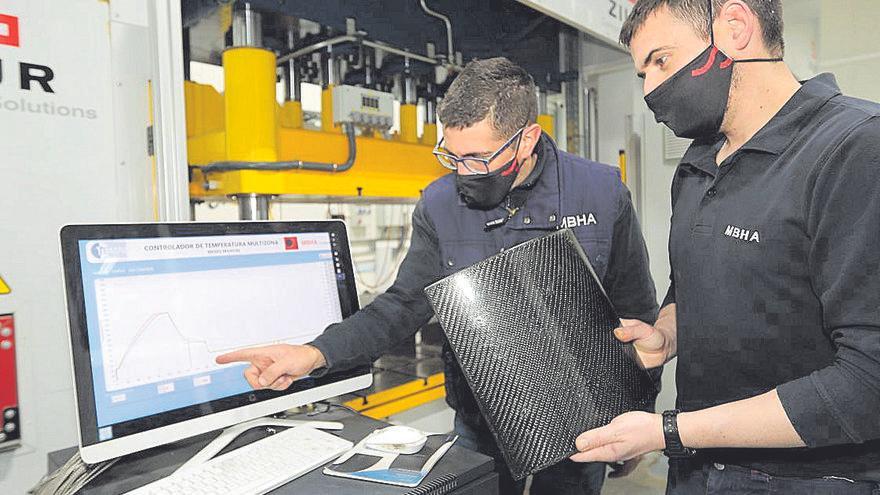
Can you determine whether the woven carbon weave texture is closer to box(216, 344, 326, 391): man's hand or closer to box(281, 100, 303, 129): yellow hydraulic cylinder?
box(216, 344, 326, 391): man's hand

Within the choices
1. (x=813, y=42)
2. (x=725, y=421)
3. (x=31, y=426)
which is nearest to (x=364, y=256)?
(x=31, y=426)

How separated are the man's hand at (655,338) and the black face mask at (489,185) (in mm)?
407

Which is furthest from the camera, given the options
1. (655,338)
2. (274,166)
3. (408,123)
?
(408,123)

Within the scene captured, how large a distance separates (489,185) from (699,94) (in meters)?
0.51

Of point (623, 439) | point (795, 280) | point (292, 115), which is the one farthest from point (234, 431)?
point (292, 115)

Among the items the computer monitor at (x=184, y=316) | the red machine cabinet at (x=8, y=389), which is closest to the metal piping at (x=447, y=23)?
the computer monitor at (x=184, y=316)

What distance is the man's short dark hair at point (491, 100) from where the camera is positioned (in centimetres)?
131

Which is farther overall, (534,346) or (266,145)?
(266,145)

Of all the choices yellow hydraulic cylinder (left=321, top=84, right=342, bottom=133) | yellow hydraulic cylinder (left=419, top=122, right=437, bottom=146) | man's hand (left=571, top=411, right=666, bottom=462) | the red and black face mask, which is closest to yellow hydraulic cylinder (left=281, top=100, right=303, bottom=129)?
yellow hydraulic cylinder (left=321, top=84, right=342, bottom=133)

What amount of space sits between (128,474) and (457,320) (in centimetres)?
60

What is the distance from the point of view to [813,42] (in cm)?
299

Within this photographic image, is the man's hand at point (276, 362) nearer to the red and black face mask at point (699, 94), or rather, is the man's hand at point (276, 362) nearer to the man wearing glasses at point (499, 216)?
the man wearing glasses at point (499, 216)

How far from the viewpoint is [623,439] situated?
36.0 inches

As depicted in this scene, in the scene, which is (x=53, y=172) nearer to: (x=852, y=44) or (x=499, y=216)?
(x=499, y=216)
